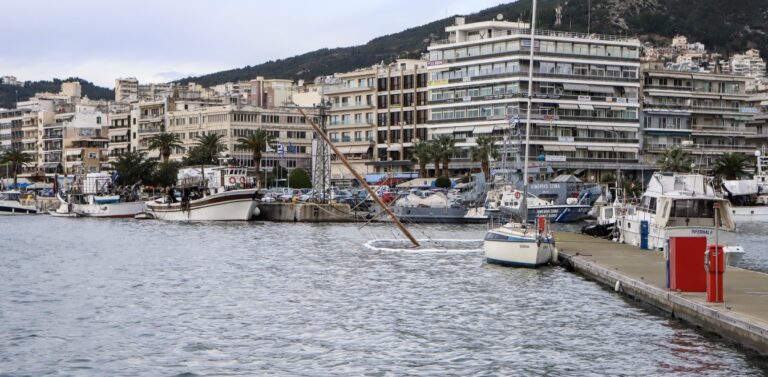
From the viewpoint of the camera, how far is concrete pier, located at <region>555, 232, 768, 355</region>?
27172 millimetres

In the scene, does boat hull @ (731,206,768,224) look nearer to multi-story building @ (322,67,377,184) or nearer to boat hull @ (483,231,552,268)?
multi-story building @ (322,67,377,184)

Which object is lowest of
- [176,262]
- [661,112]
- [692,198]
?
[176,262]

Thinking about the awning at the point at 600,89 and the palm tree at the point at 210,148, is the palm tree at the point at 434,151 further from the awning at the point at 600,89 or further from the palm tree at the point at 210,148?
the palm tree at the point at 210,148

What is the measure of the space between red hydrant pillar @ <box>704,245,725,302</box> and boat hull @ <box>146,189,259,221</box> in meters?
78.9

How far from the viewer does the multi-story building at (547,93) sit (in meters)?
138

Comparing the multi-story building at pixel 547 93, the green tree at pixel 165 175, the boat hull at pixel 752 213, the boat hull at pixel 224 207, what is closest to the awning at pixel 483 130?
the multi-story building at pixel 547 93

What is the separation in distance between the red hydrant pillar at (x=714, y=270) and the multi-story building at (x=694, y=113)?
389ft

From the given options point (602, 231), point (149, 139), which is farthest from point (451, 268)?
point (149, 139)

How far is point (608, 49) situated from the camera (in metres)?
143

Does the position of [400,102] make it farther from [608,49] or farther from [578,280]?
[578,280]

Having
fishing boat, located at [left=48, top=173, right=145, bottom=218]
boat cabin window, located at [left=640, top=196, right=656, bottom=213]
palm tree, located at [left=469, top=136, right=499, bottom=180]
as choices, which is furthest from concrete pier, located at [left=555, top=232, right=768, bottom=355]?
fishing boat, located at [left=48, top=173, right=145, bottom=218]

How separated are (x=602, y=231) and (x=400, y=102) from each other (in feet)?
282

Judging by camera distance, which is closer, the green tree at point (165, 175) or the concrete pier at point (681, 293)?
the concrete pier at point (681, 293)

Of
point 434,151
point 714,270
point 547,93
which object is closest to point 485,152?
point 434,151
